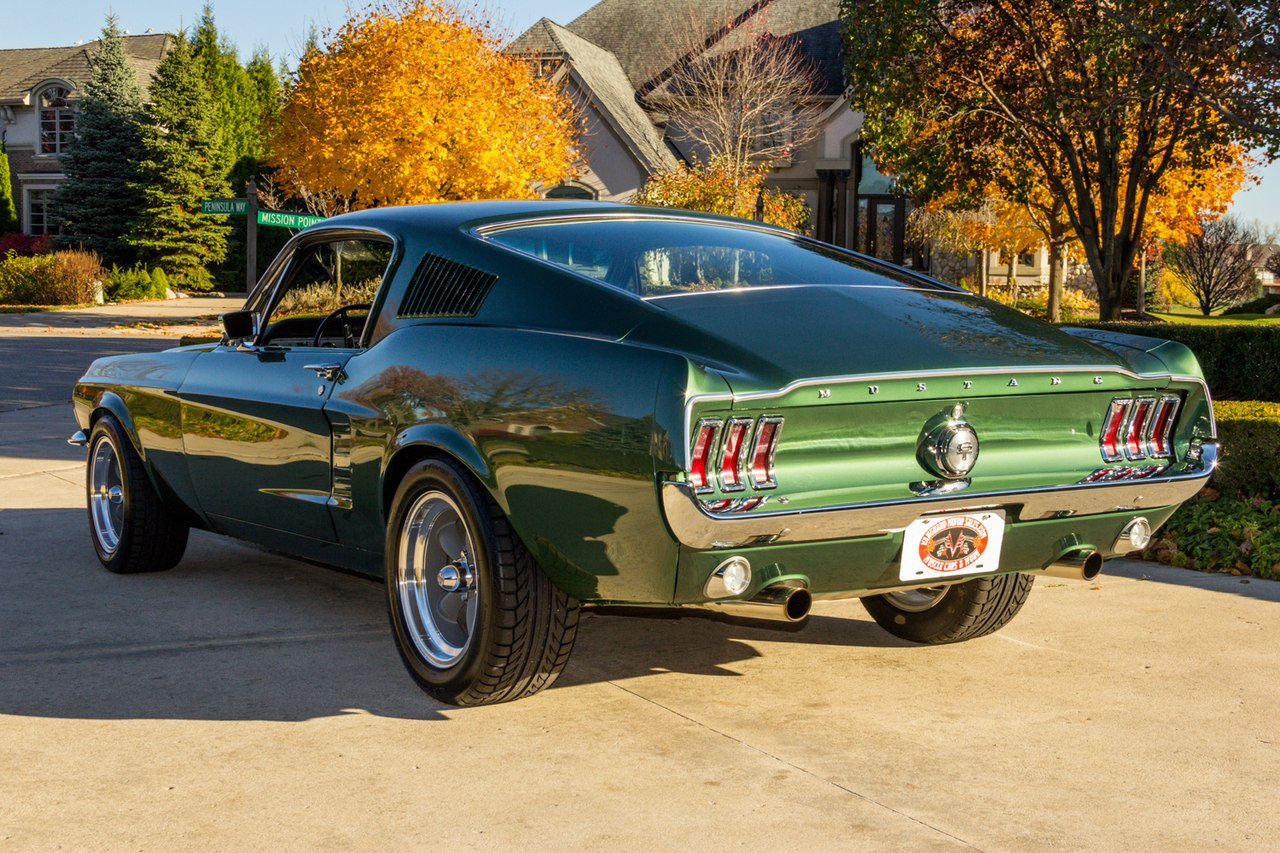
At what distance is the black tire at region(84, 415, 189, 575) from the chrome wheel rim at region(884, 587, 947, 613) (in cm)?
315

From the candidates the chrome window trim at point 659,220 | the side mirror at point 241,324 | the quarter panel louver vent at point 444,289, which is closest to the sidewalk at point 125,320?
the side mirror at point 241,324

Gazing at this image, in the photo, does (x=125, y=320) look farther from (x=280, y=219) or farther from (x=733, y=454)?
(x=733, y=454)

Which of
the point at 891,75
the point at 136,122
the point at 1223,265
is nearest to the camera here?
the point at 891,75

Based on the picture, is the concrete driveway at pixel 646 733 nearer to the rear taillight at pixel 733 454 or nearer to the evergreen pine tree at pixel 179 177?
the rear taillight at pixel 733 454

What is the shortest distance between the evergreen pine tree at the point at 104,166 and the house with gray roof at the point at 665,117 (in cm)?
1364

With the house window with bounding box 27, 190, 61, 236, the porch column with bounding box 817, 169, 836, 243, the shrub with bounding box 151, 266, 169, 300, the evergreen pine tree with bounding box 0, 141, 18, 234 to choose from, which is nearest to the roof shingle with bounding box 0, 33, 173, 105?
the house window with bounding box 27, 190, 61, 236

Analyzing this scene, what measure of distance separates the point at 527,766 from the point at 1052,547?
1728mm

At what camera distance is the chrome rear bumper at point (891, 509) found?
154 inches

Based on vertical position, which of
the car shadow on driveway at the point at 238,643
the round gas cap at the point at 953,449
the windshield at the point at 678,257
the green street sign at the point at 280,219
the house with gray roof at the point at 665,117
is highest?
the house with gray roof at the point at 665,117

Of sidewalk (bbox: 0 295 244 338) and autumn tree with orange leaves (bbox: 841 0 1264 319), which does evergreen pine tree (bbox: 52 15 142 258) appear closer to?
sidewalk (bbox: 0 295 244 338)

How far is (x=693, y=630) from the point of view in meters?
5.90

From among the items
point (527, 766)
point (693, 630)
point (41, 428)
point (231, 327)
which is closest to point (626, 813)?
point (527, 766)

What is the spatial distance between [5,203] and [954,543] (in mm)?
50048

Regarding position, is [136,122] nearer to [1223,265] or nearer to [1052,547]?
[1223,265]
